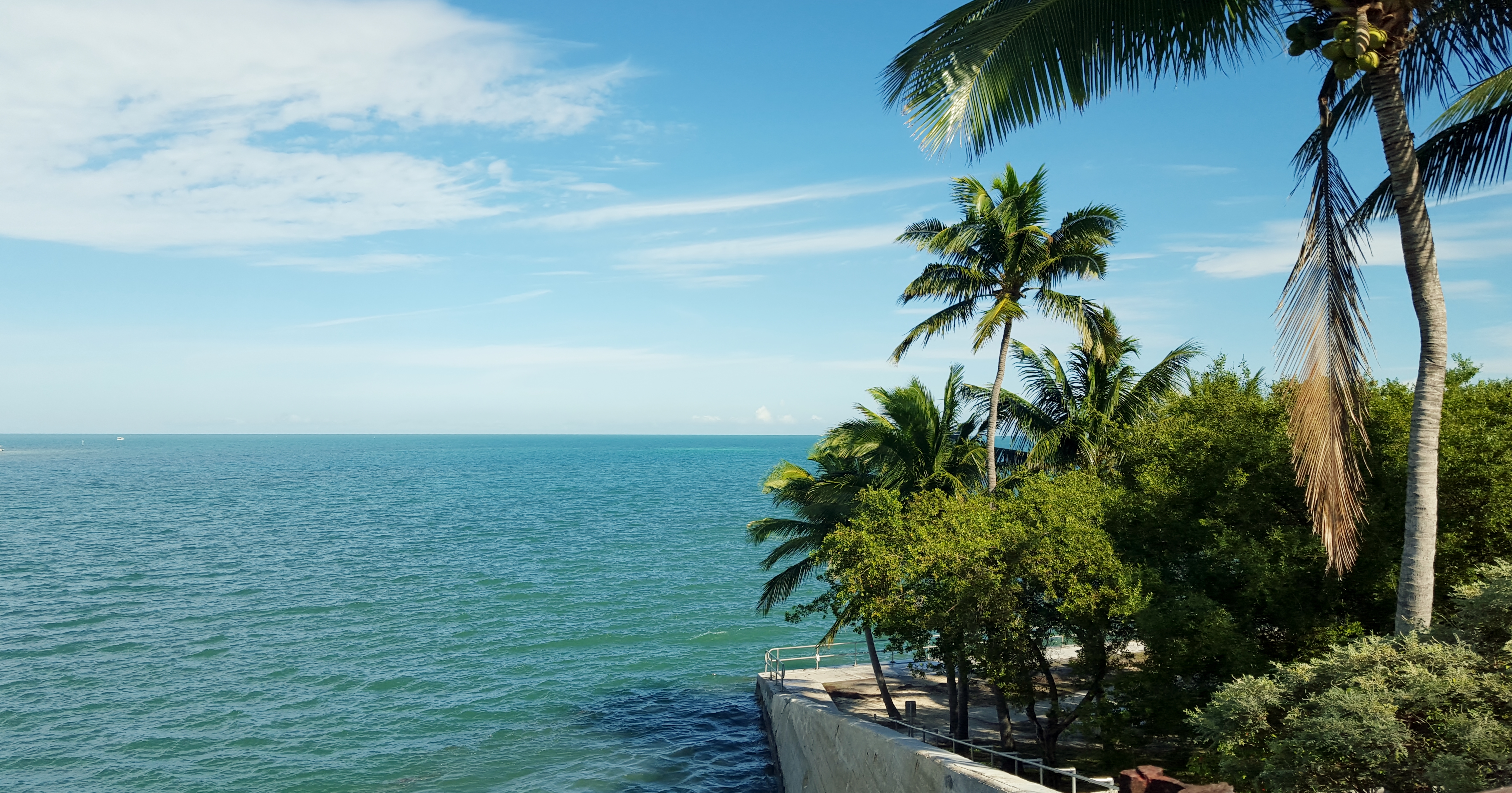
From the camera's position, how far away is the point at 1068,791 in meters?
14.1

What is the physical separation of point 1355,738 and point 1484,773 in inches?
41.4

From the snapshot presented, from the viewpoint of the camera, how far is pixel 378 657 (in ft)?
118

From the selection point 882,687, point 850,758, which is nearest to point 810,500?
point 882,687

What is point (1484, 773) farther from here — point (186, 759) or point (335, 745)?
point (186, 759)

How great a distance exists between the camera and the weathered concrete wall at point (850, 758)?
45.6 feet

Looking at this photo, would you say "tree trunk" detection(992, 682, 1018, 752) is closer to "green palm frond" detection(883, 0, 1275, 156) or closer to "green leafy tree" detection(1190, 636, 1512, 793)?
"green leafy tree" detection(1190, 636, 1512, 793)

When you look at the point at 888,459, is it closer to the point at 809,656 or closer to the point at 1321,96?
the point at 809,656

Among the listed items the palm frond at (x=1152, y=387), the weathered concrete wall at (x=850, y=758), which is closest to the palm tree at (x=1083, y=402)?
the palm frond at (x=1152, y=387)

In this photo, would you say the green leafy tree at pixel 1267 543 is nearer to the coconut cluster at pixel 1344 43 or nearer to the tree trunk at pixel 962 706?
the tree trunk at pixel 962 706

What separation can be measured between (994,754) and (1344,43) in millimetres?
13529

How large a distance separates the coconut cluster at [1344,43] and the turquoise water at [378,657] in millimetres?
22965

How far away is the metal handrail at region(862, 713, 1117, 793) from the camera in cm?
1290

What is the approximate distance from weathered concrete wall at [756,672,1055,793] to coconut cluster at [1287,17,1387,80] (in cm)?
997

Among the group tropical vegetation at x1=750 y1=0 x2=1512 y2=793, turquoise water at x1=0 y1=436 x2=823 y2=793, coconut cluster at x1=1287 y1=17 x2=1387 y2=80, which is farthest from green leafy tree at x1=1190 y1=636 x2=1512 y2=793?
turquoise water at x1=0 y1=436 x2=823 y2=793
